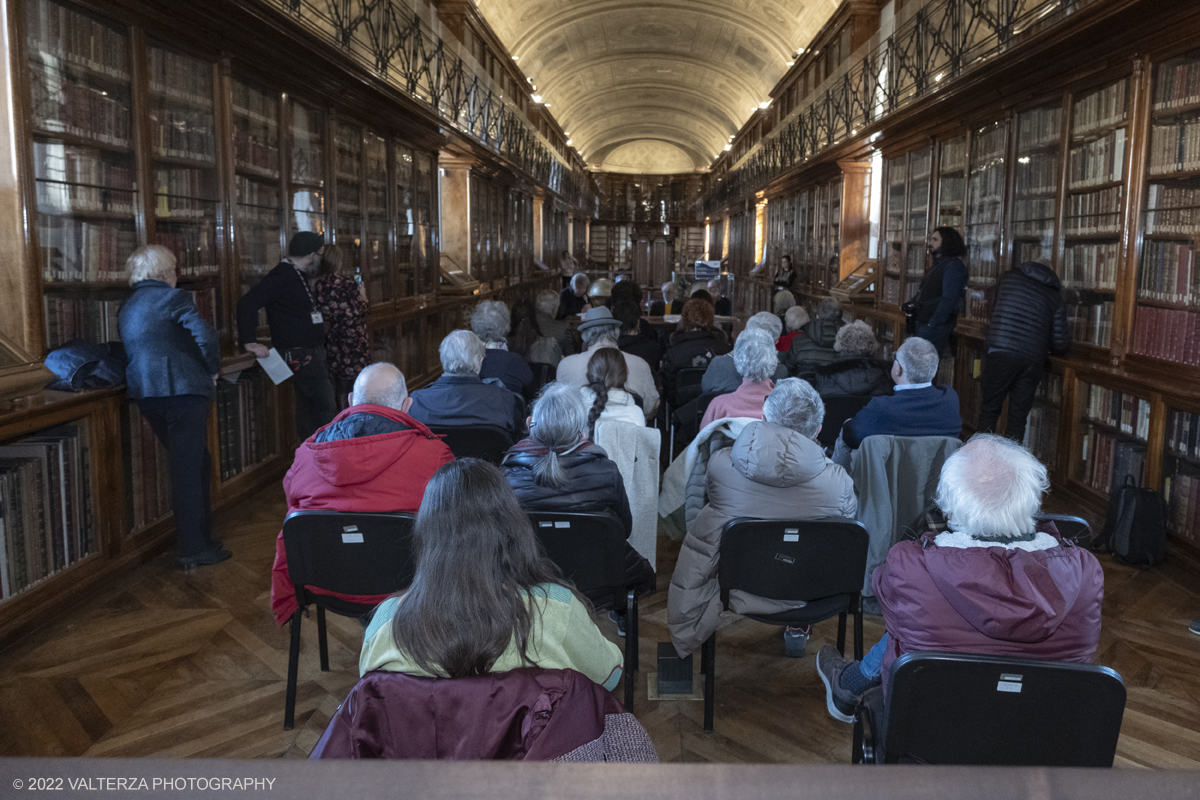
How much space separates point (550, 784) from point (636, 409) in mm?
3174

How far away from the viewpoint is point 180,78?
433cm

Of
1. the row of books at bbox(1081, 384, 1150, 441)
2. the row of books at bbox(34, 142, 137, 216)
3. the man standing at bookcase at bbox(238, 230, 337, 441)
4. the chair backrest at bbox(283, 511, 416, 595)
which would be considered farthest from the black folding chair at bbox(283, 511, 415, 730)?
the row of books at bbox(1081, 384, 1150, 441)

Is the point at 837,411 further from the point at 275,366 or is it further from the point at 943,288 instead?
the point at 275,366

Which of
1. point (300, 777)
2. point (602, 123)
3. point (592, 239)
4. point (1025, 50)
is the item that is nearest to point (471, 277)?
point (1025, 50)

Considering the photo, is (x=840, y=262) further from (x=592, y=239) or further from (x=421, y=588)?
(x=592, y=239)

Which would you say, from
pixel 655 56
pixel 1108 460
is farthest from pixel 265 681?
pixel 655 56

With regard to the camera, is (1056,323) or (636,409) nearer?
(636,409)

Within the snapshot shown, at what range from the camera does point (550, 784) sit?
1.82 ft

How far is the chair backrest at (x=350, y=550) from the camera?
241 centimetres

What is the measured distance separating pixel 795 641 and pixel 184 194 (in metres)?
3.61

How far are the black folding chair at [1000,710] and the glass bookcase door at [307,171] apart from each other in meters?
5.06

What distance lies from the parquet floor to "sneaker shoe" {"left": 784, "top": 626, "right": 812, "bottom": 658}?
70 millimetres

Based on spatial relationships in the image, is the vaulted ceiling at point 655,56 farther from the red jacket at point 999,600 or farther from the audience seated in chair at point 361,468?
the red jacket at point 999,600

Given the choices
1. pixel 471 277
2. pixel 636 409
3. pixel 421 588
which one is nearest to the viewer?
pixel 421 588
